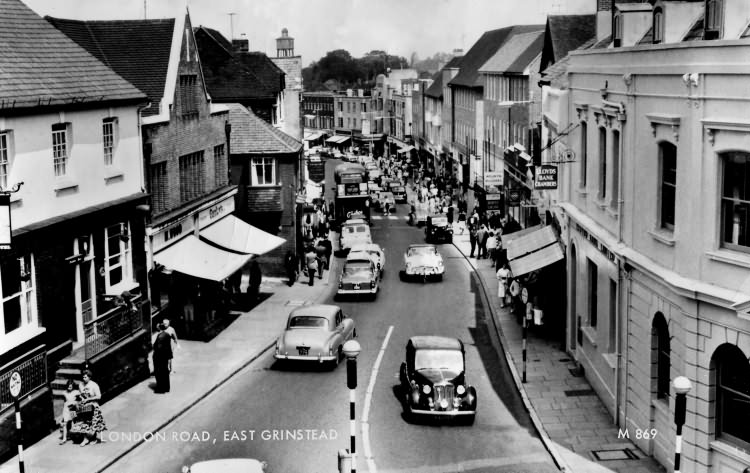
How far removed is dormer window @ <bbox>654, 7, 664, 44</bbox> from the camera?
1995 cm

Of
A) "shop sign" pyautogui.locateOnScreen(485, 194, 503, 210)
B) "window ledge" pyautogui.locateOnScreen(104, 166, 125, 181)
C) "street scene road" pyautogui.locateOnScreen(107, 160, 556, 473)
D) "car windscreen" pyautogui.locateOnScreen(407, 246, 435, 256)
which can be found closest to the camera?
"street scene road" pyautogui.locateOnScreen(107, 160, 556, 473)

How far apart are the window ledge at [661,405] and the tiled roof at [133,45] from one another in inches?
767

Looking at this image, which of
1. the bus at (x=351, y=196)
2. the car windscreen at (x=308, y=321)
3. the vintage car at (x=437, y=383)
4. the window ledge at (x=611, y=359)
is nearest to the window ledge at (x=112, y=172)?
the car windscreen at (x=308, y=321)

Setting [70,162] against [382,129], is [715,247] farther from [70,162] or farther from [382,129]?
[382,129]

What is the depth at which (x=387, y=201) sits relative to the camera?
7581 cm

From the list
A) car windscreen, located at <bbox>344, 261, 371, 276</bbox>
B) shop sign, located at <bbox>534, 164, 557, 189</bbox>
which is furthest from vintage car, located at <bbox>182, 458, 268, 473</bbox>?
car windscreen, located at <bbox>344, 261, 371, 276</bbox>

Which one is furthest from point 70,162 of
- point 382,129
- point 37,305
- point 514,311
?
point 382,129

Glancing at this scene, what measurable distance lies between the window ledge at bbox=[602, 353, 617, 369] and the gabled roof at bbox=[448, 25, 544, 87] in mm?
58327

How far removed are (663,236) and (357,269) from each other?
22900mm

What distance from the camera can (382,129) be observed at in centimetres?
14625

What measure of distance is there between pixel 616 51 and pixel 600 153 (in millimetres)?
3895

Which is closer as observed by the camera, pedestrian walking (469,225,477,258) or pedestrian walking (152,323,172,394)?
pedestrian walking (152,323,172,394)

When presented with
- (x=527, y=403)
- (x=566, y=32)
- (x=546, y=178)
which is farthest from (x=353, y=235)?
(x=527, y=403)

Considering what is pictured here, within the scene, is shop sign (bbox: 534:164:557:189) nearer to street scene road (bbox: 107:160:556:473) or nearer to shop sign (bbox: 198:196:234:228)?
street scene road (bbox: 107:160:556:473)
